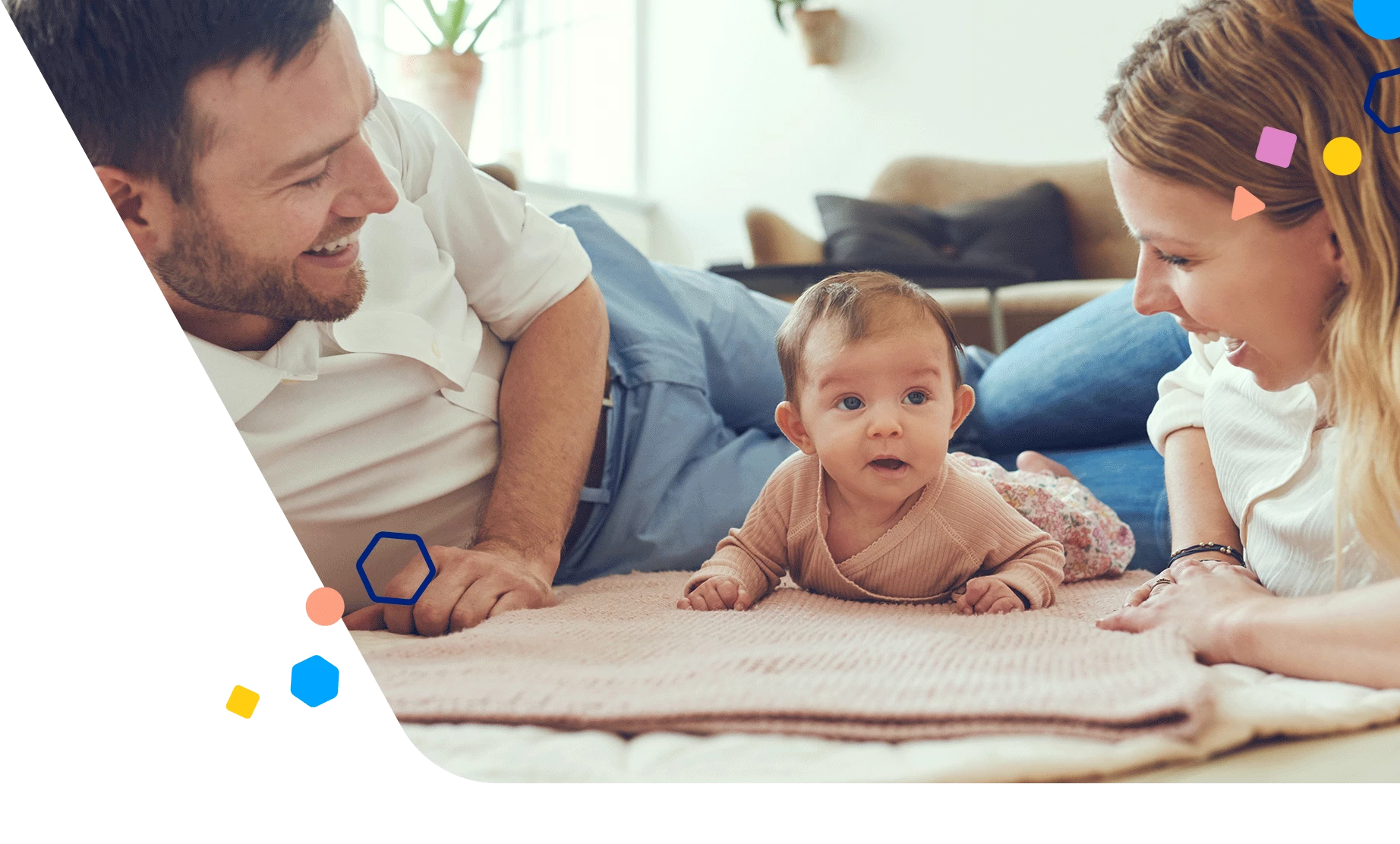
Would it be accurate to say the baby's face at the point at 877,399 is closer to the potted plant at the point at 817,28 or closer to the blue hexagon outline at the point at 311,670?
the potted plant at the point at 817,28

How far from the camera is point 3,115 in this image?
0.32 m

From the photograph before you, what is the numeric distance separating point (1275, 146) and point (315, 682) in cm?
39

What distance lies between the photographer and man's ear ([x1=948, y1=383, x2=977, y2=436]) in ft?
1.85

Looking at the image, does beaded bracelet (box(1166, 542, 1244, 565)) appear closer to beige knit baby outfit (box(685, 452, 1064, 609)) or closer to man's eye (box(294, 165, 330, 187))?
beige knit baby outfit (box(685, 452, 1064, 609))

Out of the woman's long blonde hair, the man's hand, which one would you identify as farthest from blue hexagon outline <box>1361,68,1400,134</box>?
the man's hand

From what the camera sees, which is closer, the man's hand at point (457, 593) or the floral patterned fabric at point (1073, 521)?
the man's hand at point (457, 593)

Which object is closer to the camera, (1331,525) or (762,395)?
(1331,525)

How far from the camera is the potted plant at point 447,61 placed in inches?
16.5

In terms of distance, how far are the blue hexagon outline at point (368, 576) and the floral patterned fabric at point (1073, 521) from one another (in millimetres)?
343

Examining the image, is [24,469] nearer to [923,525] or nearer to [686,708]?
[686,708]

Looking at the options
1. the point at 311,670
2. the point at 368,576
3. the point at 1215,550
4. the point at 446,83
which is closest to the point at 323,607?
the point at 311,670

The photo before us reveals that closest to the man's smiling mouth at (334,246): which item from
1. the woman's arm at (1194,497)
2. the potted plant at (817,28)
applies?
the potted plant at (817,28)

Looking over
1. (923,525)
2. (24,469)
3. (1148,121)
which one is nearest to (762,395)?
(923,525)

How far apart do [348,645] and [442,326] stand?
0.27 m
